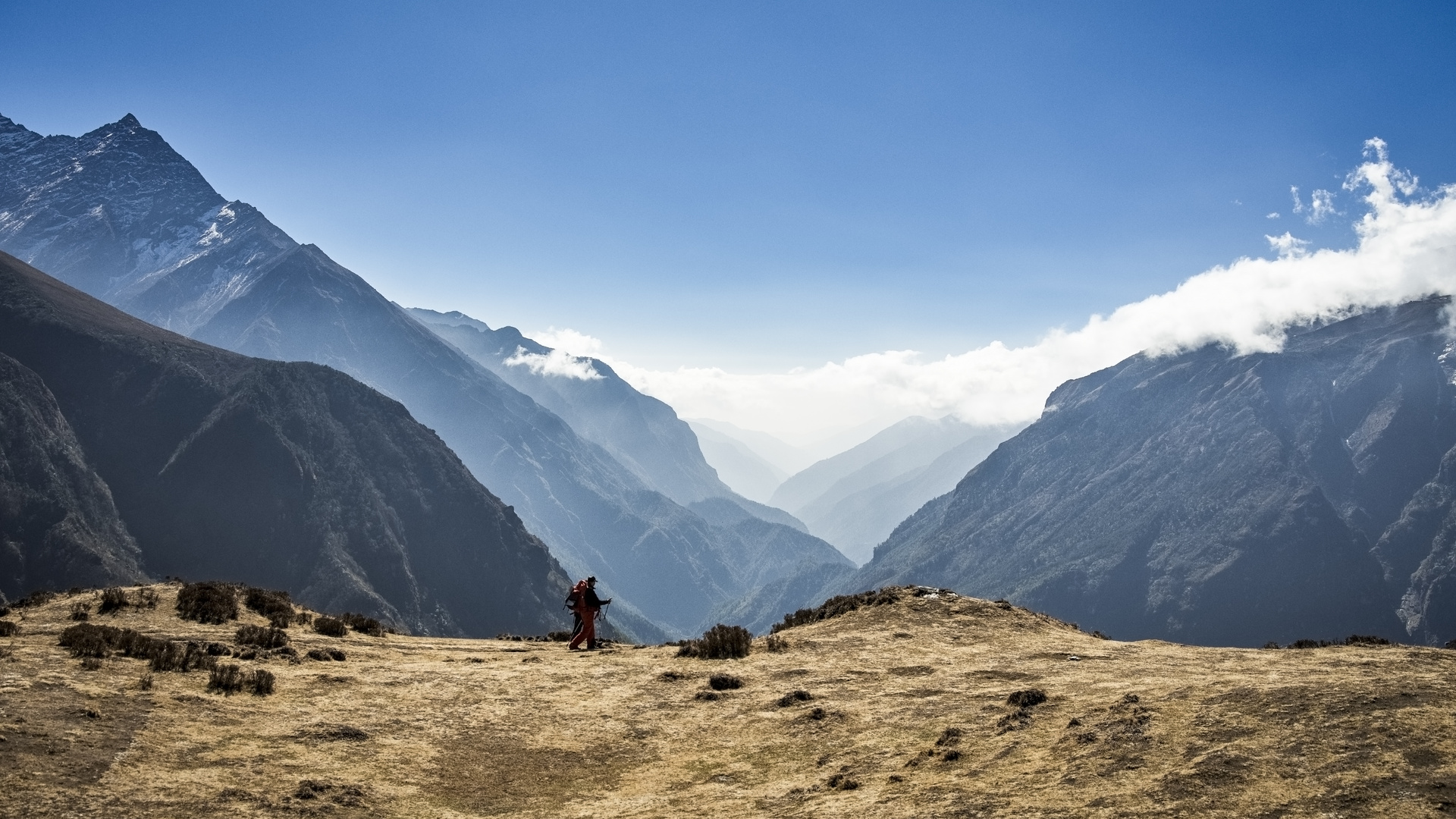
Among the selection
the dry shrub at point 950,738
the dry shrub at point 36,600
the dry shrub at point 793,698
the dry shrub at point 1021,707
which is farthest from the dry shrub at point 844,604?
the dry shrub at point 36,600

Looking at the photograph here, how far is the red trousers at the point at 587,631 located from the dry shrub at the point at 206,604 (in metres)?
10.6

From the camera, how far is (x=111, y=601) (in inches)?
911

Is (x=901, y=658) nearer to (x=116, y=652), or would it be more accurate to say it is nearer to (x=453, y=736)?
(x=453, y=736)

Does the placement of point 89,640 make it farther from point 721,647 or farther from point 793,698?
point 793,698

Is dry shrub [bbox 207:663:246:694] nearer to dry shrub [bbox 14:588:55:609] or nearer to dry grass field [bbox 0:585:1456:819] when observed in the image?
dry grass field [bbox 0:585:1456:819]

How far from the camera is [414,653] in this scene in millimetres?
24297

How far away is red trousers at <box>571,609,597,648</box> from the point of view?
2794 centimetres

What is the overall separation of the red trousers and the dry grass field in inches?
214

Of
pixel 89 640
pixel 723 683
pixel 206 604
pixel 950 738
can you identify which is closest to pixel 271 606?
pixel 206 604

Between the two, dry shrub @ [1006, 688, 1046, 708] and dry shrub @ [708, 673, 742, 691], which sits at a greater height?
dry shrub @ [1006, 688, 1046, 708]

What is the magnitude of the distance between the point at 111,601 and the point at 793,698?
65.7 ft

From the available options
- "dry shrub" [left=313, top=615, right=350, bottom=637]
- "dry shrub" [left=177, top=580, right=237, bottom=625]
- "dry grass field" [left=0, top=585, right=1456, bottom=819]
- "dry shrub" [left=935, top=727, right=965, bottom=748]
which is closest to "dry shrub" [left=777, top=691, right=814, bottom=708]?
"dry grass field" [left=0, top=585, right=1456, bottom=819]

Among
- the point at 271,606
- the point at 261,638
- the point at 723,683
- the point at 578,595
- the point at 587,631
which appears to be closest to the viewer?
the point at 723,683

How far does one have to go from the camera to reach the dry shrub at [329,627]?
25.6 metres
